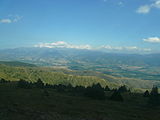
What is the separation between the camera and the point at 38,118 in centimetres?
2520

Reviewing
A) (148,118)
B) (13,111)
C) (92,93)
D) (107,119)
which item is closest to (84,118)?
(107,119)

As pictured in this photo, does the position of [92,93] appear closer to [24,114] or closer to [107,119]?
[107,119]

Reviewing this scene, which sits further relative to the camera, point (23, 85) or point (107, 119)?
point (23, 85)

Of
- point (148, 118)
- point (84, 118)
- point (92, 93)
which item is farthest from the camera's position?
point (92, 93)

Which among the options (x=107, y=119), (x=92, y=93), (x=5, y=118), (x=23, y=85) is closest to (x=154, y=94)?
(x=92, y=93)

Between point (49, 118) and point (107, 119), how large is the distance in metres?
8.96

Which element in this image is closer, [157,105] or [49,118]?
[49,118]

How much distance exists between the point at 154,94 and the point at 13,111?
126 ft

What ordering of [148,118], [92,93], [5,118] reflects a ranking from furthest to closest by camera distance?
1. [92,93]
2. [148,118]
3. [5,118]

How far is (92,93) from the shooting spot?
56.6m

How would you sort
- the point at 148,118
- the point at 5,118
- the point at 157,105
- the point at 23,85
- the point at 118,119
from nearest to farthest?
the point at 5,118
the point at 118,119
the point at 148,118
the point at 157,105
the point at 23,85

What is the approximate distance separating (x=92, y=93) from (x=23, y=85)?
97.3 feet

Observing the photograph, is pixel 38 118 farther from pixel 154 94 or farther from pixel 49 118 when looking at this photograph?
pixel 154 94

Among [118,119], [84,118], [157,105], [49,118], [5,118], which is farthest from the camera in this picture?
[157,105]
